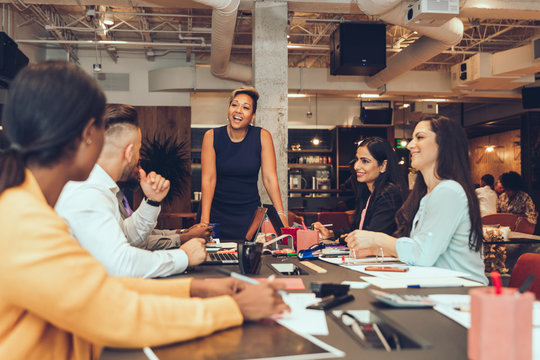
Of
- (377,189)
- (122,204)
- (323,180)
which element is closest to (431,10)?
(377,189)

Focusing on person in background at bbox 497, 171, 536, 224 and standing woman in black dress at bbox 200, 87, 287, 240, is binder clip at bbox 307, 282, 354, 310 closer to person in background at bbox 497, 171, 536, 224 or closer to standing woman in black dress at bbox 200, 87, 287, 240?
standing woman in black dress at bbox 200, 87, 287, 240

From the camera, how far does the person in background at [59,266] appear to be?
843mm

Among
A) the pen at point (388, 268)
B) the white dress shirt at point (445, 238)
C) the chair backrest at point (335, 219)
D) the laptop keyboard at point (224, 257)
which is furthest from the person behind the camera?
Answer: the chair backrest at point (335, 219)

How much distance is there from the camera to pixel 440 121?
2219mm

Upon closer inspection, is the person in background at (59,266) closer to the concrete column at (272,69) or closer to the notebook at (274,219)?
the notebook at (274,219)

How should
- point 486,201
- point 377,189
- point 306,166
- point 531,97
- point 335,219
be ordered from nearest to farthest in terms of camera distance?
point 377,189, point 486,201, point 335,219, point 531,97, point 306,166

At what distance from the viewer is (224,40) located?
6840mm

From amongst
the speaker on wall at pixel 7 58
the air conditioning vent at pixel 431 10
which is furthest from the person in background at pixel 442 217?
the speaker on wall at pixel 7 58

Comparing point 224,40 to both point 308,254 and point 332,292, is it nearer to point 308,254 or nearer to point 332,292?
point 308,254

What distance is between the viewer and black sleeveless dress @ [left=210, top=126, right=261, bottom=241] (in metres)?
3.31

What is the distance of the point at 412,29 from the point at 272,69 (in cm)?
208

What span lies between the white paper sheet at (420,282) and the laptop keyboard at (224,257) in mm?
673

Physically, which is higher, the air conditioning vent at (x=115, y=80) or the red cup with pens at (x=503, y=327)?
the air conditioning vent at (x=115, y=80)

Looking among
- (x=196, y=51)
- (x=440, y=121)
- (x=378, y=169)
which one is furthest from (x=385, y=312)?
(x=196, y=51)
